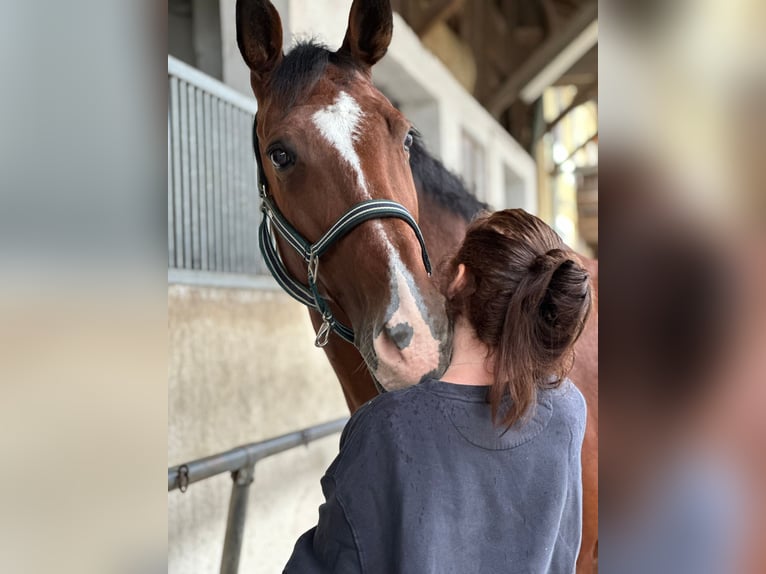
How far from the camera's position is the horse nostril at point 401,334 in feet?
2.79

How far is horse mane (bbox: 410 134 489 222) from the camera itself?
4.40ft

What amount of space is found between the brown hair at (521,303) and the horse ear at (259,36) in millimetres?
724

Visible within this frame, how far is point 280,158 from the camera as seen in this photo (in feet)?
3.54

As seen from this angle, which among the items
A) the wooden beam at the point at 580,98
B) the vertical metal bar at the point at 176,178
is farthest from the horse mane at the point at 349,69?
the wooden beam at the point at 580,98

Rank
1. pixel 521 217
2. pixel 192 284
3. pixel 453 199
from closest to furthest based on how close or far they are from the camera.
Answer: pixel 521 217
pixel 453 199
pixel 192 284

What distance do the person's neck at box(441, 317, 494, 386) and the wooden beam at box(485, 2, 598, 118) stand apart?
471cm

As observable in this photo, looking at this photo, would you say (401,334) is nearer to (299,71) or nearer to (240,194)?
(299,71)

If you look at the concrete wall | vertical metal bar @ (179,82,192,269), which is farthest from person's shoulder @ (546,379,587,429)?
vertical metal bar @ (179,82,192,269)

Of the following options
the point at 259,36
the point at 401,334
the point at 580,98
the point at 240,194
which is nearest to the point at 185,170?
the point at 240,194

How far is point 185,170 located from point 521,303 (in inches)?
57.0
